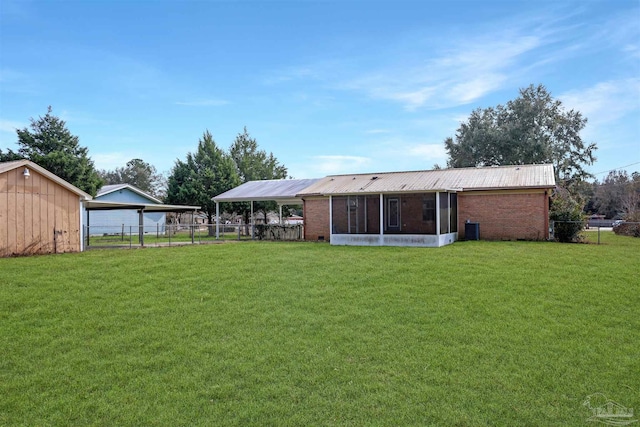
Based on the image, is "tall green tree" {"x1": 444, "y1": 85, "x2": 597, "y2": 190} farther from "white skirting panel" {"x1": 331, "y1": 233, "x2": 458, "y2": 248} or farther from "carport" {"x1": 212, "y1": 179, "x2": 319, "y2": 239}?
"white skirting panel" {"x1": 331, "y1": 233, "x2": 458, "y2": 248}

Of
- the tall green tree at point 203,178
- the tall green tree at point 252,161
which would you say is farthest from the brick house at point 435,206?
the tall green tree at point 252,161

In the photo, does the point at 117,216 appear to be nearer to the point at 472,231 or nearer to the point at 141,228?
the point at 141,228

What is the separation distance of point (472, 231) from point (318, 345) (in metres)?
14.2

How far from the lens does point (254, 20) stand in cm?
1506

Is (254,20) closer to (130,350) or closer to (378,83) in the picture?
(378,83)

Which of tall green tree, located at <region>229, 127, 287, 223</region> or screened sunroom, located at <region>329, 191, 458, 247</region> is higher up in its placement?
tall green tree, located at <region>229, 127, 287, 223</region>

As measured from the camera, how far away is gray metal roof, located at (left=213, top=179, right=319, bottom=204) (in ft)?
77.0

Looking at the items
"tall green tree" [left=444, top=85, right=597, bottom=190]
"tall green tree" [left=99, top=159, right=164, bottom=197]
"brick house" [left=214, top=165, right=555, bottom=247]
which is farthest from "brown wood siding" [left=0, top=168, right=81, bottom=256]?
"tall green tree" [left=99, top=159, right=164, bottom=197]

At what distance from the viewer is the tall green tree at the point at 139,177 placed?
6419 cm

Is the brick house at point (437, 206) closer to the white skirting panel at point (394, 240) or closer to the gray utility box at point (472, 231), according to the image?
the white skirting panel at point (394, 240)

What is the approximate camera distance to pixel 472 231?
60.5ft

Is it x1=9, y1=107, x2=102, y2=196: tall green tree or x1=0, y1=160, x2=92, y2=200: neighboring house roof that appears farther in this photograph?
x1=9, y1=107, x2=102, y2=196: tall green tree

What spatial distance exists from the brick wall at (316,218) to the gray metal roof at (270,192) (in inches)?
49.2

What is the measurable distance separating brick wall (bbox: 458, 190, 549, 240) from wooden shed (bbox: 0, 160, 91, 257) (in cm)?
1544
